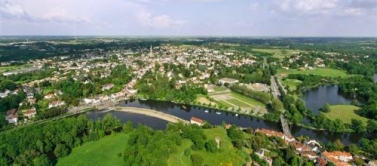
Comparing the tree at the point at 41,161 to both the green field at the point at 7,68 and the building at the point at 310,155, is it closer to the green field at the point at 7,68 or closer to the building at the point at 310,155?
the building at the point at 310,155

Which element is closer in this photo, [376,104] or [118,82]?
[376,104]

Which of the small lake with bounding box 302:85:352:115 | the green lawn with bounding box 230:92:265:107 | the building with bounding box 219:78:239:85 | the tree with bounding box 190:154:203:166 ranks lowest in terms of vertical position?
the small lake with bounding box 302:85:352:115

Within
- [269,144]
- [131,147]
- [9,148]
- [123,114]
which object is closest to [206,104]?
[123,114]

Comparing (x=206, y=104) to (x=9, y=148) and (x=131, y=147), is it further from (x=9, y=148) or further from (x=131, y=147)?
(x=9, y=148)

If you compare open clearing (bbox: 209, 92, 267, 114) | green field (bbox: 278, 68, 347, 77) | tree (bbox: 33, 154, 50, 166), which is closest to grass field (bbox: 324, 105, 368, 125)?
open clearing (bbox: 209, 92, 267, 114)

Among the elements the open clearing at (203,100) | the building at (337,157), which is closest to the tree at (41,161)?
the building at (337,157)

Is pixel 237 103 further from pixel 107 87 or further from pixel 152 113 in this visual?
pixel 107 87

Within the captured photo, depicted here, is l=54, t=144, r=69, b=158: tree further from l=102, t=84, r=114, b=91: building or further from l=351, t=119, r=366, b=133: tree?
l=351, t=119, r=366, b=133: tree
